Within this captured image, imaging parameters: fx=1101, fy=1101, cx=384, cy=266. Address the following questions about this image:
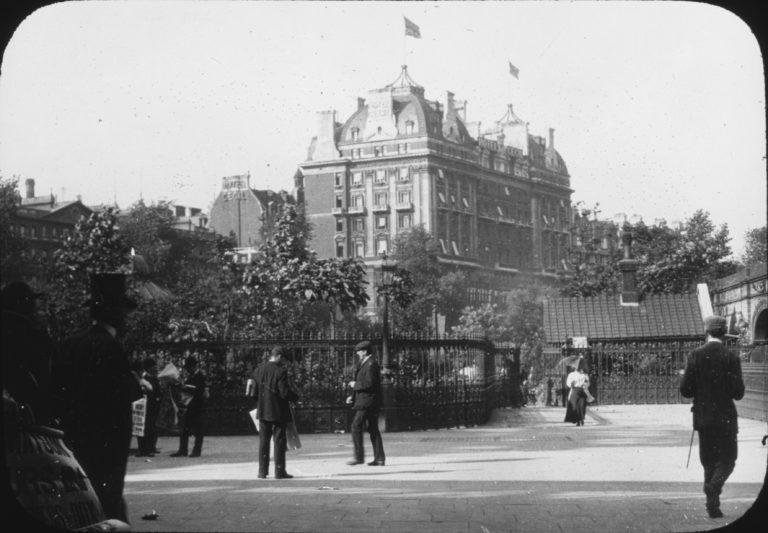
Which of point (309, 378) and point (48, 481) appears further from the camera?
point (309, 378)

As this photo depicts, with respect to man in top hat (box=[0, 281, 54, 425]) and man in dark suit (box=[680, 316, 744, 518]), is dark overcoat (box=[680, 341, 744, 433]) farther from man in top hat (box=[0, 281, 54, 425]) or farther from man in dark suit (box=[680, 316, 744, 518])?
man in top hat (box=[0, 281, 54, 425])

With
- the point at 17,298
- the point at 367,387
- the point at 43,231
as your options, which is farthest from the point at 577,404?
the point at 43,231

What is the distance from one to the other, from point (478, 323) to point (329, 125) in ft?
60.6

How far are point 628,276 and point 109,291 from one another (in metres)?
32.3

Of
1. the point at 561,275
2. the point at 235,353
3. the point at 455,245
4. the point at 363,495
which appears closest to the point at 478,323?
the point at 561,275

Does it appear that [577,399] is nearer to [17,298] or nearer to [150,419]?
[150,419]

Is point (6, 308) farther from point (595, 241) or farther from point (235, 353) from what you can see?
point (595, 241)

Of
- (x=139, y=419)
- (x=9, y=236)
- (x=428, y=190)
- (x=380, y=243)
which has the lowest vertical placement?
(x=139, y=419)

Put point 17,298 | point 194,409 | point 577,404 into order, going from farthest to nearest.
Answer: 1. point 577,404
2. point 194,409
3. point 17,298

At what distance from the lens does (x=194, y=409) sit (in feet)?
53.6

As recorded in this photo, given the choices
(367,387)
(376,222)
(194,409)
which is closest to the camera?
(367,387)

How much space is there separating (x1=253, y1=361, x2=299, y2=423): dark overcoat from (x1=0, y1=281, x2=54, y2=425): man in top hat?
18.6 feet

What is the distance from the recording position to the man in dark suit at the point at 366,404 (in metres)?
14.5

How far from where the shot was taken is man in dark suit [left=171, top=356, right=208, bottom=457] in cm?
1620
